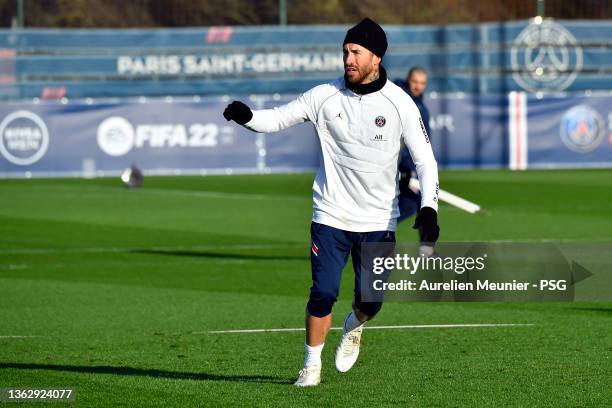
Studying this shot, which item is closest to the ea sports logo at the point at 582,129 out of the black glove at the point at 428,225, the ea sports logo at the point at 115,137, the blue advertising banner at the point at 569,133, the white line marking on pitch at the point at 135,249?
the blue advertising banner at the point at 569,133

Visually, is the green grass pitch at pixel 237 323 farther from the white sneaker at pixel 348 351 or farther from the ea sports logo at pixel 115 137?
the ea sports logo at pixel 115 137

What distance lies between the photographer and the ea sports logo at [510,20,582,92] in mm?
38375

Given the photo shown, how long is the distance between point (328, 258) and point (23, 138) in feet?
91.3

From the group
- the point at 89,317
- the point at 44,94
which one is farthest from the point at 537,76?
the point at 89,317

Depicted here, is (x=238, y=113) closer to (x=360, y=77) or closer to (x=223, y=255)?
(x=360, y=77)

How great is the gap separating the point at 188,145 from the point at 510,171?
8.20m

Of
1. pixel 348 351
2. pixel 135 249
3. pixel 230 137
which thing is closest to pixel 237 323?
pixel 348 351

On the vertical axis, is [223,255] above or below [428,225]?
below

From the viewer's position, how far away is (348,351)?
9234mm

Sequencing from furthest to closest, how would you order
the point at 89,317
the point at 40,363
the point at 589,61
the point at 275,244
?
the point at 589,61, the point at 275,244, the point at 89,317, the point at 40,363

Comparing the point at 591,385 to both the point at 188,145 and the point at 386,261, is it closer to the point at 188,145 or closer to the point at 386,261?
the point at 386,261

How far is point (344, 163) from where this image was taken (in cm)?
879

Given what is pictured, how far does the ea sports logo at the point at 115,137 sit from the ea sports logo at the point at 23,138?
4.68 feet

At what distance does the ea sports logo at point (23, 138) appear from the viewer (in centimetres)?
3528
